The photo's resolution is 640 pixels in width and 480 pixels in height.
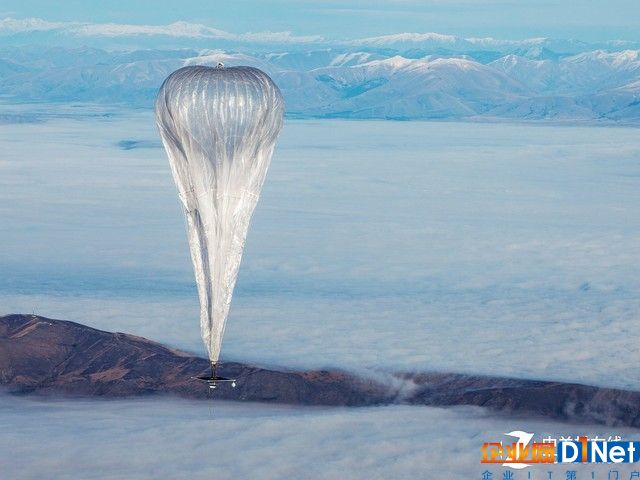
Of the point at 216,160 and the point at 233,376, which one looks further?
the point at 233,376

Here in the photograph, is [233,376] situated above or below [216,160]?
below

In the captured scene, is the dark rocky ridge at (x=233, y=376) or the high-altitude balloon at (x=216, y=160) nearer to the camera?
the high-altitude balloon at (x=216, y=160)

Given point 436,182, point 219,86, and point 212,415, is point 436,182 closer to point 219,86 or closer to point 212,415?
point 212,415

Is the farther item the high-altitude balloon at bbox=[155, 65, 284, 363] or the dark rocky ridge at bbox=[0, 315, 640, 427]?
the dark rocky ridge at bbox=[0, 315, 640, 427]

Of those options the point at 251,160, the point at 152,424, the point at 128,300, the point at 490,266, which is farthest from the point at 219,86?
the point at 490,266
